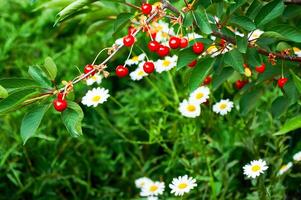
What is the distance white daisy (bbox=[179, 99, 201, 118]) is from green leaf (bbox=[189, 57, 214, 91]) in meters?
0.47

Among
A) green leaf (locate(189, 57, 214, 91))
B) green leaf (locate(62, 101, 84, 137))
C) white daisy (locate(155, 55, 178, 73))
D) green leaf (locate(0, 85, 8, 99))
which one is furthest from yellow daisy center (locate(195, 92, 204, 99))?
green leaf (locate(0, 85, 8, 99))

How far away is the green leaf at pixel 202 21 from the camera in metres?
1.37

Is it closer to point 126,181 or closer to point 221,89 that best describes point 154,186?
point 126,181

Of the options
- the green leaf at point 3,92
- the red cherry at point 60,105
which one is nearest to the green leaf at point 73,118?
the red cherry at point 60,105

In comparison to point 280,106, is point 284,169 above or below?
below

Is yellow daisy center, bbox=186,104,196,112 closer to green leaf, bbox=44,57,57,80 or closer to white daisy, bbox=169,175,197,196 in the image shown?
white daisy, bbox=169,175,197,196

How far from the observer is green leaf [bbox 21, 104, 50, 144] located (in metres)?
1.33

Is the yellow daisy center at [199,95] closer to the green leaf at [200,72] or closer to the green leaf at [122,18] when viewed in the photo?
the green leaf at [200,72]

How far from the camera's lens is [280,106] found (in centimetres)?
182

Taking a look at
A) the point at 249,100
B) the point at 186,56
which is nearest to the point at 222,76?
the point at 249,100

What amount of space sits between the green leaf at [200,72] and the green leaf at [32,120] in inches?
15.1

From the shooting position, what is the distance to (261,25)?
1.55 metres

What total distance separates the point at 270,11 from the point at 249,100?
17.3 inches

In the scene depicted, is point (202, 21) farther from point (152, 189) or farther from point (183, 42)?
point (152, 189)
